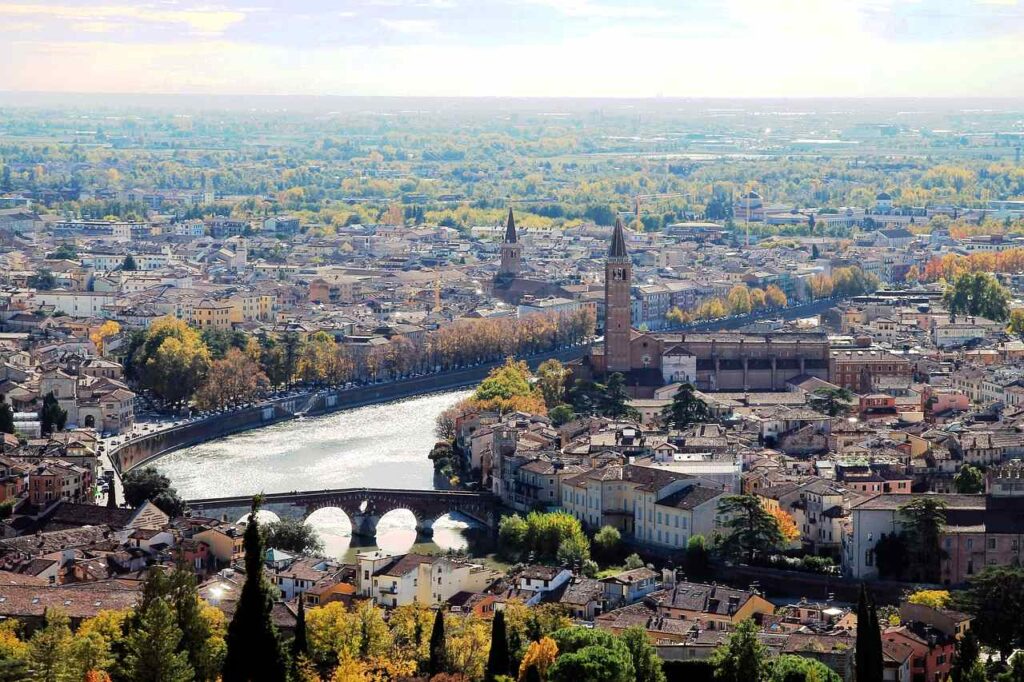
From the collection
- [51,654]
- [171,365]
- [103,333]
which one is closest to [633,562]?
[51,654]

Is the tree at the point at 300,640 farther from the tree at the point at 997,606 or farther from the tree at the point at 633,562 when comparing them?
the tree at the point at 633,562

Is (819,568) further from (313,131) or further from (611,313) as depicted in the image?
(313,131)

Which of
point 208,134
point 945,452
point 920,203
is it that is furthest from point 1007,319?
point 208,134

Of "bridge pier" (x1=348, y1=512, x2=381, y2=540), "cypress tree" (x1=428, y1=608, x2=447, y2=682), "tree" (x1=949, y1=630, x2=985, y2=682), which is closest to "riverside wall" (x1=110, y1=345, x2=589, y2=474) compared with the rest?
"bridge pier" (x1=348, y1=512, x2=381, y2=540)

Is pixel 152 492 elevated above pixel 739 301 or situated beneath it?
elevated above

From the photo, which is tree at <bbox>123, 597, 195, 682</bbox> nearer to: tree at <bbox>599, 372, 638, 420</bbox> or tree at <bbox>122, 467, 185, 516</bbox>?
tree at <bbox>122, 467, 185, 516</bbox>

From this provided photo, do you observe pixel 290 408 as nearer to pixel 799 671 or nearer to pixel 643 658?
pixel 643 658

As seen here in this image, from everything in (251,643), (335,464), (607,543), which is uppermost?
(251,643)
